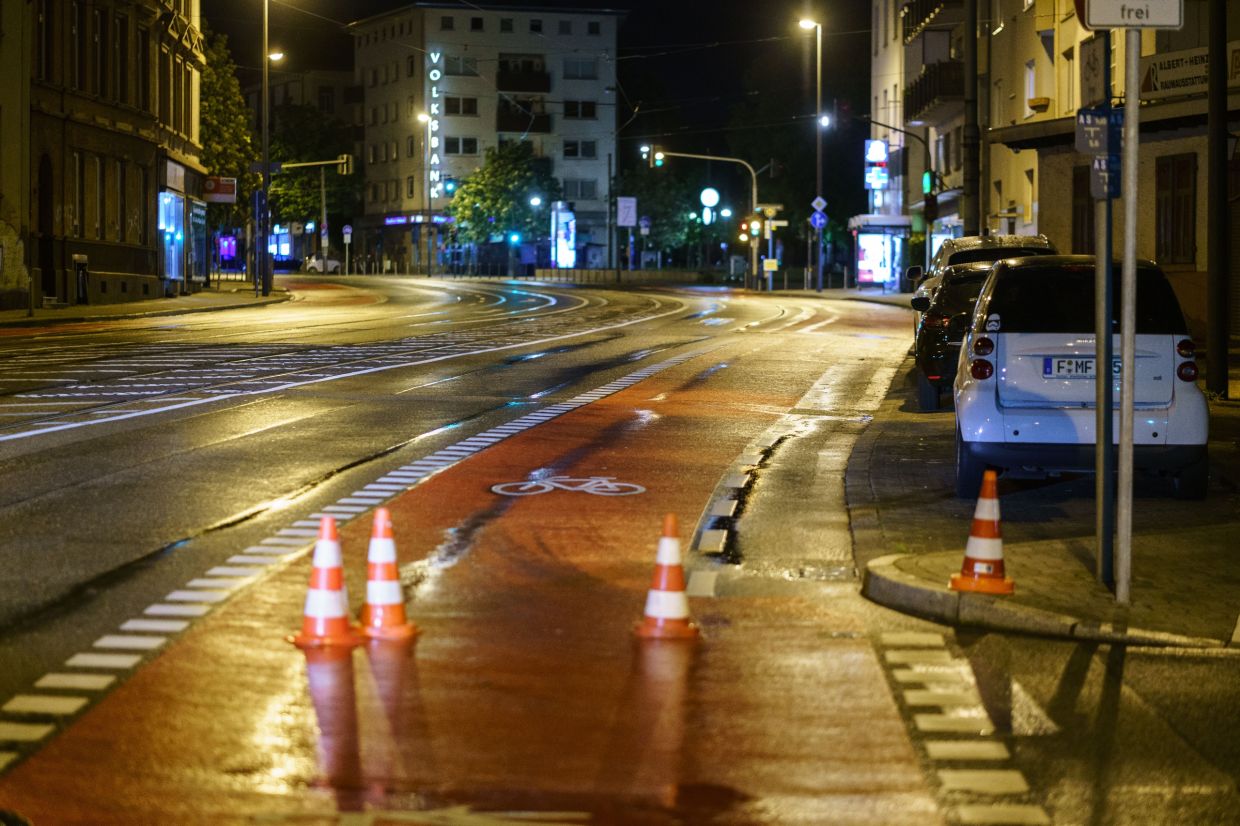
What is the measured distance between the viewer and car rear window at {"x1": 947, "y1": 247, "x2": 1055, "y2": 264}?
2402 cm

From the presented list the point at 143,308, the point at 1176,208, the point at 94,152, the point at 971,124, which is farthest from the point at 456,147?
the point at 1176,208

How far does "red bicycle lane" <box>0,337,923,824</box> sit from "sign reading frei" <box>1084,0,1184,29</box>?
10.0 ft

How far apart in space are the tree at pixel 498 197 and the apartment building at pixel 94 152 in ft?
149

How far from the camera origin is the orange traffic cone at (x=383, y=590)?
299 inches

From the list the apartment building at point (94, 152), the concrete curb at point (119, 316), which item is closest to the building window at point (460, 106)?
the apartment building at point (94, 152)

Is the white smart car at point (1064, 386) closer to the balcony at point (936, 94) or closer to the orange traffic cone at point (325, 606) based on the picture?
the orange traffic cone at point (325, 606)

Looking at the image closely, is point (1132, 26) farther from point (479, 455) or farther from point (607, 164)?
point (607, 164)

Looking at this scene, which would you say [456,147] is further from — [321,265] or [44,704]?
[44,704]

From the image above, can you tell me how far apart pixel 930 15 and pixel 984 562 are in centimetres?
5571

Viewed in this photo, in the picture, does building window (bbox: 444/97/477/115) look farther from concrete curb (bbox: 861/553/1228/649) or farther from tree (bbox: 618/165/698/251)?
concrete curb (bbox: 861/553/1228/649)

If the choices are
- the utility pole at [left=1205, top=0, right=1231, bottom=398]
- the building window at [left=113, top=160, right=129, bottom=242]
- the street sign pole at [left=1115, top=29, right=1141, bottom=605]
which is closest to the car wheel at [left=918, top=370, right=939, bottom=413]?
the utility pole at [left=1205, top=0, right=1231, bottom=398]

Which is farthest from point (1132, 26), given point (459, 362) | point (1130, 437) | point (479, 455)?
point (459, 362)

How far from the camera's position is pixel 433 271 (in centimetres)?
11725

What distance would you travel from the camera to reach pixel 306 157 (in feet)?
380
